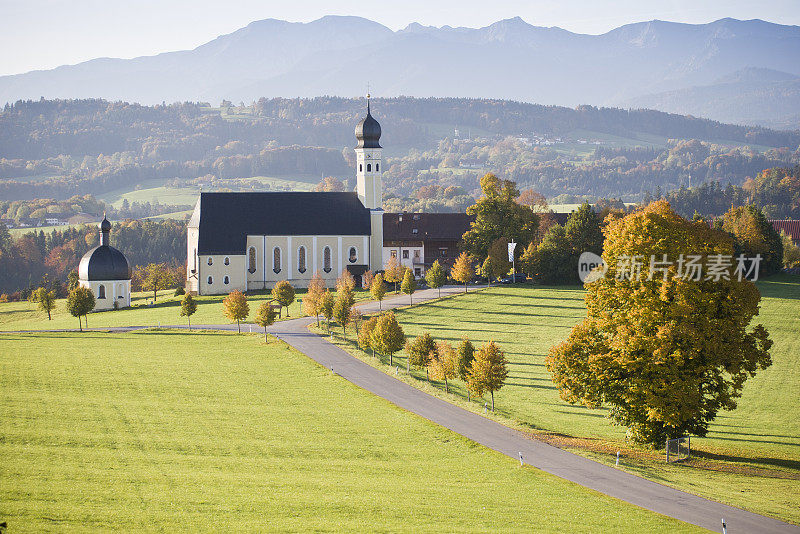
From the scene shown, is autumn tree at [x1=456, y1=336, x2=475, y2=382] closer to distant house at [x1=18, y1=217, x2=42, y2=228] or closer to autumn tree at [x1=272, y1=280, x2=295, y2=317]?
autumn tree at [x1=272, y1=280, x2=295, y2=317]

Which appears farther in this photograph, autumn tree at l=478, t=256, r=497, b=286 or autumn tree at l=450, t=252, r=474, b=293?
autumn tree at l=478, t=256, r=497, b=286

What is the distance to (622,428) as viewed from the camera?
41344 millimetres

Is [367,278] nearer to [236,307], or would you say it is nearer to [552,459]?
[236,307]

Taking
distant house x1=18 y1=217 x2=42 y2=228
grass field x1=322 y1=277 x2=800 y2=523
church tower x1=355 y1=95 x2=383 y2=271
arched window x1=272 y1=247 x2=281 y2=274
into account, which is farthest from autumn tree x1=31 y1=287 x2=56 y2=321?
distant house x1=18 y1=217 x2=42 y2=228

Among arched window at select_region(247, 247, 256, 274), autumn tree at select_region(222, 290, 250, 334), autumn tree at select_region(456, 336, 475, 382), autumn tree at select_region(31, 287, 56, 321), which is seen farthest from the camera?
arched window at select_region(247, 247, 256, 274)

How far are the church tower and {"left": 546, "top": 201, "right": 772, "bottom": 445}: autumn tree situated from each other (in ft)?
189

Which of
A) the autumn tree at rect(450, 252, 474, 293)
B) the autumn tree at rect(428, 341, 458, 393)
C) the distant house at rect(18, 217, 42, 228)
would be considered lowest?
the autumn tree at rect(428, 341, 458, 393)

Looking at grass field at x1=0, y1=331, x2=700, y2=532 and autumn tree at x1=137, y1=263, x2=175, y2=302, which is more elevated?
autumn tree at x1=137, y1=263, x2=175, y2=302

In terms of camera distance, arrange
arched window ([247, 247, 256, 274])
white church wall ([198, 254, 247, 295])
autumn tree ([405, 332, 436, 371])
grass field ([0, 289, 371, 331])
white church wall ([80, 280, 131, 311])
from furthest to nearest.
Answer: arched window ([247, 247, 256, 274]) < white church wall ([198, 254, 247, 295]) < white church wall ([80, 280, 131, 311]) < grass field ([0, 289, 371, 331]) < autumn tree ([405, 332, 436, 371])

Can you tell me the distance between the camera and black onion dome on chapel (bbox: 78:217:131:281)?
82.8 metres

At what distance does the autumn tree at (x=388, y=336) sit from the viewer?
2046 inches

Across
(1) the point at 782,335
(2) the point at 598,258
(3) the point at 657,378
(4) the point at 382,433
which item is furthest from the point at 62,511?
(2) the point at 598,258

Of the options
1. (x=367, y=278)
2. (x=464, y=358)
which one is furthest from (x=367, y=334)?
(x=367, y=278)

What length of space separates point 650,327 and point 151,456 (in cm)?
1951
